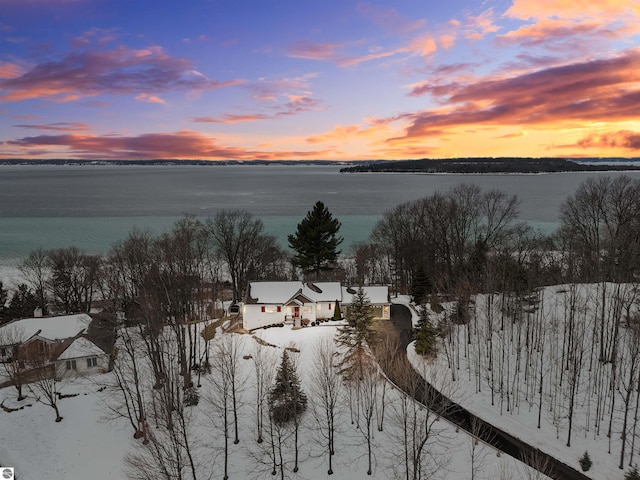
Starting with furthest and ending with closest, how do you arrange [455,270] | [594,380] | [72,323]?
[455,270] < [72,323] < [594,380]

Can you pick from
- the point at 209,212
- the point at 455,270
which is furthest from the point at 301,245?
the point at 209,212

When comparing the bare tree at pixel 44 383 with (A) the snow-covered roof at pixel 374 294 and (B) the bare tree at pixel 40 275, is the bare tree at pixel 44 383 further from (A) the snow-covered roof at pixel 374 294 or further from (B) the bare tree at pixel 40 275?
(A) the snow-covered roof at pixel 374 294

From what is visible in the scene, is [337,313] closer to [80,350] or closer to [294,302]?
[294,302]

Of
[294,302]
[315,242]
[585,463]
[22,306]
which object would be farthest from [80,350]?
[585,463]

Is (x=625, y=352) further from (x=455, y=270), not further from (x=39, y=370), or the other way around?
(x=39, y=370)

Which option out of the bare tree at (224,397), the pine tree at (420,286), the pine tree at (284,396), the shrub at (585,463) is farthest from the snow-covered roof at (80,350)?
the shrub at (585,463)
